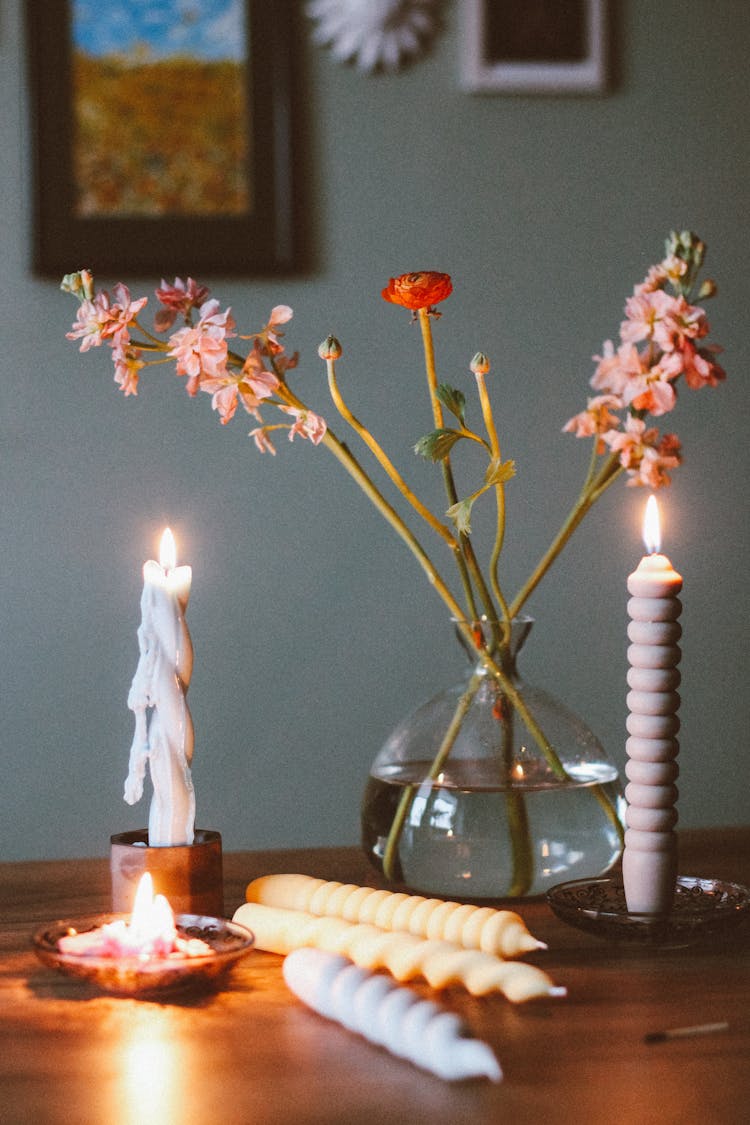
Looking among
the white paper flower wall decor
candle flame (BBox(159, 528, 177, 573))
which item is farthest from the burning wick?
the white paper flower wall decor

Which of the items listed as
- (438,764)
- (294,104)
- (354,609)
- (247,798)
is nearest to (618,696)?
(354,609)

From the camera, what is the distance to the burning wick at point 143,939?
2.51 ft

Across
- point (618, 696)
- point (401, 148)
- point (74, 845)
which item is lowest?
point (74, 845)

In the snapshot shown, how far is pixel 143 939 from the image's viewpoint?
2.52ft

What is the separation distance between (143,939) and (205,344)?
0.42 m

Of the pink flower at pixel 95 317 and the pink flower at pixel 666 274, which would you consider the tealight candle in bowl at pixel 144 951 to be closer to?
the pink flower at pixel 95 317

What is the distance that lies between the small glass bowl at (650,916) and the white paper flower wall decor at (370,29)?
1.04m

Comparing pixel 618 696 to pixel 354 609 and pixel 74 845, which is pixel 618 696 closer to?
pixel 354 609

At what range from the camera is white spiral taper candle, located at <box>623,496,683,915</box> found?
33.4 inches

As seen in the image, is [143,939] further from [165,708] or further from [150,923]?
[165,708]

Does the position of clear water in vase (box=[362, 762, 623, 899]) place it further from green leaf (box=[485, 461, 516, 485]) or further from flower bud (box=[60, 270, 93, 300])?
flower bud (box=[60, 270, 93, 300])

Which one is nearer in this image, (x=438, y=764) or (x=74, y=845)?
(x=438, y=764)

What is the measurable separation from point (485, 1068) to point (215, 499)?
3.25 ft

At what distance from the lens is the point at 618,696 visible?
158 cm
